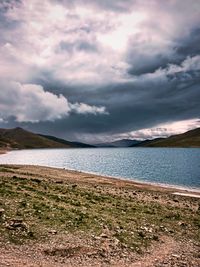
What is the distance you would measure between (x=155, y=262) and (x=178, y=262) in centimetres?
136

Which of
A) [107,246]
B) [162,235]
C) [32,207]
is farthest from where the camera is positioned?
[32,207]

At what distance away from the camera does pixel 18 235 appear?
21.0m

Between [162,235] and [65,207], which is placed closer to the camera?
[162,235]

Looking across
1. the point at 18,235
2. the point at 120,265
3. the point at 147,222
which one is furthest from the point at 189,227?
the point at 18,235

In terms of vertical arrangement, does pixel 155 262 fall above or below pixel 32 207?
below

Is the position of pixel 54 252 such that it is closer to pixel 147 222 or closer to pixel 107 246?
pixel 107 246

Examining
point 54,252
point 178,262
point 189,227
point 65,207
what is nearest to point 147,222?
point 189,227

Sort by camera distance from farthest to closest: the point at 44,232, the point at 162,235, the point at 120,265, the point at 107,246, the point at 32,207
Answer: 1. the point at 32,207
2. the point at 162,235
3. the point at 44,232
4. the point at 107,246
5. the point at 120,265

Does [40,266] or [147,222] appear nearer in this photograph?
[40,266]

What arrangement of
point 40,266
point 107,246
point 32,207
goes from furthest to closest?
point 32,207, point 107,246, point 40,266

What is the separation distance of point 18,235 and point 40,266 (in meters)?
4.53

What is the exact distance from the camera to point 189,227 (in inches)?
1113

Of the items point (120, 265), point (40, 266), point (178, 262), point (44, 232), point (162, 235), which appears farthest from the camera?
point (162, 235)

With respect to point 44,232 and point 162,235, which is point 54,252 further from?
point 162,235
